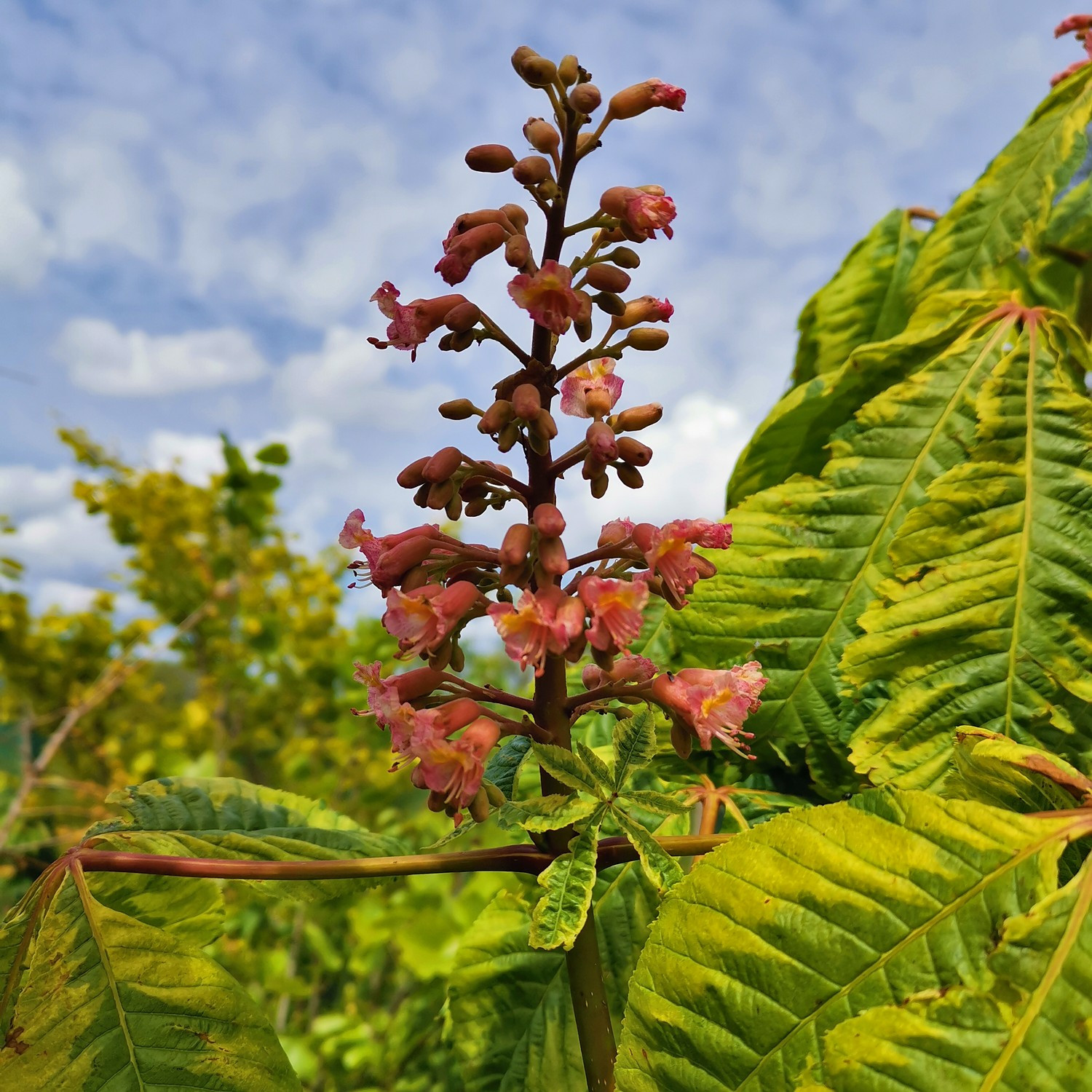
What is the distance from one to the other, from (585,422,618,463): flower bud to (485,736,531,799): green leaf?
293 mm

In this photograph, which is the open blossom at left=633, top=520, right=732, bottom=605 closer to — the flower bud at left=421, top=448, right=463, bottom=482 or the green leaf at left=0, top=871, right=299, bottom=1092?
the flower bud at left=421, top=448, right=463, bottom=482

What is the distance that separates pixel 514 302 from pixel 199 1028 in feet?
2.36

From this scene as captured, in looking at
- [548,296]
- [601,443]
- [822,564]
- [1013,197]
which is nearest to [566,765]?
[601,443]

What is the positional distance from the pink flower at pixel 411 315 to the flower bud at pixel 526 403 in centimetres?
12

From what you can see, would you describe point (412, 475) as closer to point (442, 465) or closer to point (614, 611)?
point (442, 465)

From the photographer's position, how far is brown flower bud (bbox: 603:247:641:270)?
34.5 inches

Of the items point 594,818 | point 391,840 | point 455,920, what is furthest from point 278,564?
point 594,818

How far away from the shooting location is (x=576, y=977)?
80 cm

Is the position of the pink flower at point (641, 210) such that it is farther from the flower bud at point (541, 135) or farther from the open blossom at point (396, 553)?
the open blossom at point (396, 553)

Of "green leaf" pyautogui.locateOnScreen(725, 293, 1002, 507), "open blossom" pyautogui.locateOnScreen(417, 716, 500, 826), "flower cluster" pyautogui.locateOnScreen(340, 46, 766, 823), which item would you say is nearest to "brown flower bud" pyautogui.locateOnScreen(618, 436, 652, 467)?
"flower cluster" pyautogui.locateOnScreen(340, 46, 766, 823)

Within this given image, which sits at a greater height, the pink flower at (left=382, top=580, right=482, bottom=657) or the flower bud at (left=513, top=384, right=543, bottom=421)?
the flower bud at (left=513, top=384, right=543, bottom=421)

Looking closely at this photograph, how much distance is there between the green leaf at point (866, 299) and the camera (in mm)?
1677

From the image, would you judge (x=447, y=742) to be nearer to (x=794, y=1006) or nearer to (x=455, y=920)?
(x=794, y=1006)

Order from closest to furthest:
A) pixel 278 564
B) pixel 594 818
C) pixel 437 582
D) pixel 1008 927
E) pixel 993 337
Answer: pixel 1008 927, pixel 594 818, pixel 437 582, pixel 993 337, pixel 278 564
